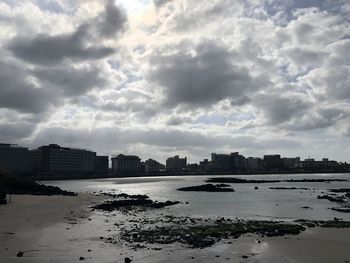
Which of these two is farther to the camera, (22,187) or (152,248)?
(22,187)

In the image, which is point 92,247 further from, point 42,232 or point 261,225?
point 261,225

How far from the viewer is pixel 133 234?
26906 mm

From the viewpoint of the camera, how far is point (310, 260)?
64.5 feet

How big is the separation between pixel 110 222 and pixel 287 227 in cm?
1447

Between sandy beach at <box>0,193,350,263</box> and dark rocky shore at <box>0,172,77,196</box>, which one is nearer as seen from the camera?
sandy beach at <box>0,193,350,263</box>

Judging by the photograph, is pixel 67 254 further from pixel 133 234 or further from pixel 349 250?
pixel 349 250

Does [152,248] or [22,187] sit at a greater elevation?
[22,187]

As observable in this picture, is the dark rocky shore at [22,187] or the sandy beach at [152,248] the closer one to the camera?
the sandy beach at [152,248]

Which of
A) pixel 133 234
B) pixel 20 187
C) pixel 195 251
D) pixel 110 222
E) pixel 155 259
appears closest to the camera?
pixel 155 259

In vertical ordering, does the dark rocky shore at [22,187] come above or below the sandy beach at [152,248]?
above

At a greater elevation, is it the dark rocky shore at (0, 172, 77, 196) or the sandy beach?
the dark rocky shore at (0, 172, 77, 196)

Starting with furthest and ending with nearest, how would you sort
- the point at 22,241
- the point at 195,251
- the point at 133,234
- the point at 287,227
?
the point at 287,227, the point at 133,234, the point at 22,241, the point at 195,251

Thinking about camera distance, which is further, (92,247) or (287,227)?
(287,227)

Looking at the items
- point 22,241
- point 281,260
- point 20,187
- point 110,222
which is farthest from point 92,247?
point 20,187
